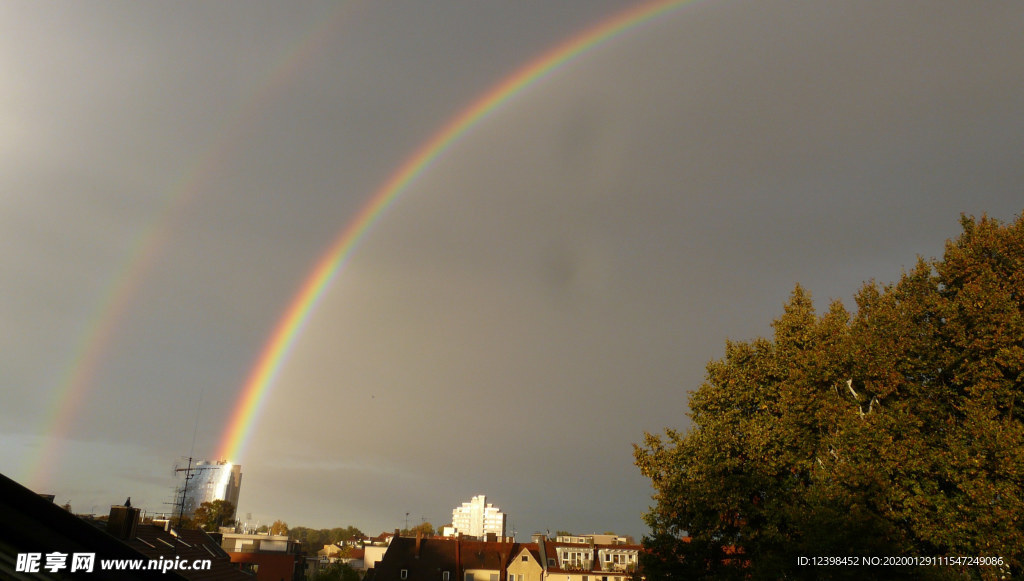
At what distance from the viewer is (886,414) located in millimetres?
23281

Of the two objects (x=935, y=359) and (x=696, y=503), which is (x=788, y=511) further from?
(x=935, y=359)

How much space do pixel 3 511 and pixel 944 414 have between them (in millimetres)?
27712

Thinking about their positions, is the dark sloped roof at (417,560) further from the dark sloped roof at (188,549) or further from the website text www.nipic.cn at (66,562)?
the website text www.nipic.cn at (66,562)

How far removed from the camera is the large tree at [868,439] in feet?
67.3

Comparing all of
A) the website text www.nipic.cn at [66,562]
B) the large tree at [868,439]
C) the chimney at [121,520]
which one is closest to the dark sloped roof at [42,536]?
the website text www.nipic.cn at [66,562]

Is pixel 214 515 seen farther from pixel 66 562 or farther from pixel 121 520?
pixel 66 562

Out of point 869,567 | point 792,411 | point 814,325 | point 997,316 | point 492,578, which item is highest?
point 814,325

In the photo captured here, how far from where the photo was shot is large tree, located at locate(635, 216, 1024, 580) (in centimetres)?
2050

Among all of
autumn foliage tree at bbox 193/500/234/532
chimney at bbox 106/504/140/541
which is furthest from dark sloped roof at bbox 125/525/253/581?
autumn foliage tree at bbox 193/500/234/532

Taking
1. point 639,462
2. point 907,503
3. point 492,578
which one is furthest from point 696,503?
point 492,578

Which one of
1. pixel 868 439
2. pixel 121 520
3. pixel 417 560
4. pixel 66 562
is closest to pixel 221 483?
pixel 417 560

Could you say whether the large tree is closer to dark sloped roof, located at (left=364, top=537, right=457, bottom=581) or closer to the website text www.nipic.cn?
the website text www.nipic.cn

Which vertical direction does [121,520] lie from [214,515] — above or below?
above

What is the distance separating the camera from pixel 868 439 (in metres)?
23.1
